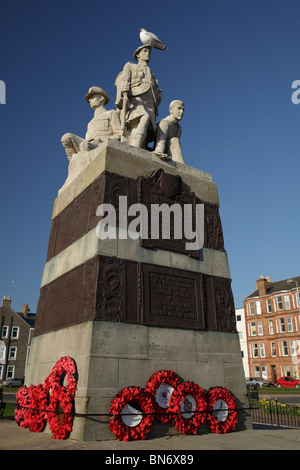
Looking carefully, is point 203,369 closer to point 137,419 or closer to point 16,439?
point 137,419

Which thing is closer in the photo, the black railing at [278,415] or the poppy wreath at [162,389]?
the poppy wreath at [162,389]

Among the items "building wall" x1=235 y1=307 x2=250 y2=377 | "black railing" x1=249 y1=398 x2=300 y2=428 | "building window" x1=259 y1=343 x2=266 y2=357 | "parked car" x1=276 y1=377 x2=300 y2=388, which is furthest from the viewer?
"building wall" x1=235 y1=307 x2=250 y2=377

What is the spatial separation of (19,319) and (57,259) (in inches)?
2055

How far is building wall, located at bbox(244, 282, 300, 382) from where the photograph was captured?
52.0 m

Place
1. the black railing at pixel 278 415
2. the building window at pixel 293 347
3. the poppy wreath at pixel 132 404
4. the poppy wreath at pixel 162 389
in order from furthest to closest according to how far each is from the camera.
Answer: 1. the building window at pixel 293 347
2. the black railing at pixel 278 415
3. the poppy wreath at pixel 162 389
4. the poppy wreath at pixel 132 404

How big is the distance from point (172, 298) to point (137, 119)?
5602mm

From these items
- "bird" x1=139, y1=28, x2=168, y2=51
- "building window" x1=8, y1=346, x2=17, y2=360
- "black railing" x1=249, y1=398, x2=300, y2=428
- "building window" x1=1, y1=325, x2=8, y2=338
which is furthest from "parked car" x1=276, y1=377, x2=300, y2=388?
"bird" x1=139, y1=28, x2=168, y2=51

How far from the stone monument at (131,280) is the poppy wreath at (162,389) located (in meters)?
0.20

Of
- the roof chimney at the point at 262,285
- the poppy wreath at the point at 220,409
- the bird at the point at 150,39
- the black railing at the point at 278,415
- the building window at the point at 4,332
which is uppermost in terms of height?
the roof chimney at the point at 262,285

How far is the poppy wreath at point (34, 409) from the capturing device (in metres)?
7.49

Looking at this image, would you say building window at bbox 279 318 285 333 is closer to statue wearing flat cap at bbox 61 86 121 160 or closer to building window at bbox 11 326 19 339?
building window at bbox 11 326 19 339

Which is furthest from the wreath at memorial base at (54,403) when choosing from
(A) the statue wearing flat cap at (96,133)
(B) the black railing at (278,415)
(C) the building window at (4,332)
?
(C) the building window at (4,332)

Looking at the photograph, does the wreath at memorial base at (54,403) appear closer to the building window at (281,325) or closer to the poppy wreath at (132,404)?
the poppy wreath at (132,404)

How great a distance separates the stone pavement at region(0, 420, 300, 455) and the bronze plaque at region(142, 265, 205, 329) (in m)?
2.20
